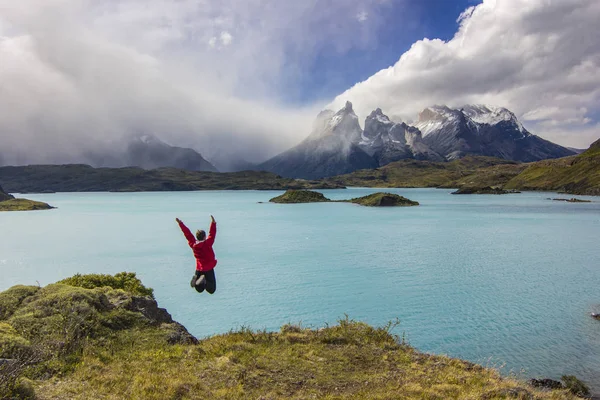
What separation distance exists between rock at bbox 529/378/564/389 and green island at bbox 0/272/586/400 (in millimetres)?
79

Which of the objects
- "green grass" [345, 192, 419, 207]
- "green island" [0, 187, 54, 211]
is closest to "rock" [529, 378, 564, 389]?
"green grass" [345, 192, 419, 207]

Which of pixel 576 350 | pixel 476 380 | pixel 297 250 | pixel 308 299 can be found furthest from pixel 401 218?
pixel 476 380

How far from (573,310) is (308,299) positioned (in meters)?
23.9

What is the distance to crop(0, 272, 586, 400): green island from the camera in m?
12.4

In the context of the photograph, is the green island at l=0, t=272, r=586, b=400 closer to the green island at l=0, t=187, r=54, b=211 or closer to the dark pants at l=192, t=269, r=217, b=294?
the dark pants at l=192, t=269, r=217, b=294

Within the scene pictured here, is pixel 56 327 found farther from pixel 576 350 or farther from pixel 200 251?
pixel 576 350

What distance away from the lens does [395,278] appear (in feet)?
150

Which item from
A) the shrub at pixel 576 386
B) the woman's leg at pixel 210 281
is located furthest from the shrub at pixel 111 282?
the shrub at pixel 576 386

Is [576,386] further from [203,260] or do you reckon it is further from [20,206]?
[20,206]

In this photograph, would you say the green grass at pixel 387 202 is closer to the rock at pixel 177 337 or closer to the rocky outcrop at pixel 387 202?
the rocky outcrop at pixel 387 202

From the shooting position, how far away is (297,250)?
6806cm

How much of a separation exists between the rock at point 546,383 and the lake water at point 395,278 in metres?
1.36

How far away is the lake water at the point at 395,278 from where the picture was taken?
2744 cm

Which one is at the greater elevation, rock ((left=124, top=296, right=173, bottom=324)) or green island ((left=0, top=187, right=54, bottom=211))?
rock ((left=124, top=296, right=173, bottom=324))
